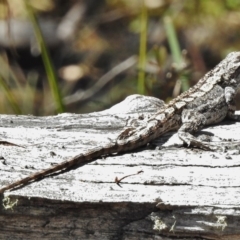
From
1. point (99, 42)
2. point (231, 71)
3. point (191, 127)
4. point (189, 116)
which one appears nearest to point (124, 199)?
point (191, 127)

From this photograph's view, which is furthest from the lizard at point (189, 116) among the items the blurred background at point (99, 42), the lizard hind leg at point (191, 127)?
the blurred background at point (99, 42)

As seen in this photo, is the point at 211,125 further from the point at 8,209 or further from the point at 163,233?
the point at 8,209

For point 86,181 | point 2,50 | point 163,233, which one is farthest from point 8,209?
point 2,50

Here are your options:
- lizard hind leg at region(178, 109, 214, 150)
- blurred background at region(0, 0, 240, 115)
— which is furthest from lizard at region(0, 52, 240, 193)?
blurred background at region(0, 0, 240, 115)

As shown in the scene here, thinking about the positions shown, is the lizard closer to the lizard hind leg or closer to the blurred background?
the lizard hind leg

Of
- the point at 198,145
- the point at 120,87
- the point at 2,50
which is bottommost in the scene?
the point at 198,145

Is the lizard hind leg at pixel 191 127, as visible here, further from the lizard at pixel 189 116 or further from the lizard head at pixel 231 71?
the lizard head at pixel 231 71
